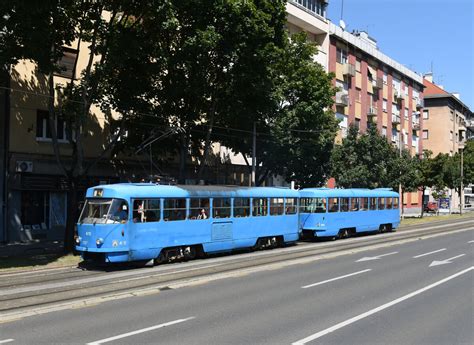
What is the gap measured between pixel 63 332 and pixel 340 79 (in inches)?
1739

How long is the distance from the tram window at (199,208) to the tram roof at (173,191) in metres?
0.21

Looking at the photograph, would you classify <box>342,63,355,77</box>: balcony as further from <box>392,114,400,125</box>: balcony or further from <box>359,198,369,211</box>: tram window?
<box>359,198,369,211</box>: tram window

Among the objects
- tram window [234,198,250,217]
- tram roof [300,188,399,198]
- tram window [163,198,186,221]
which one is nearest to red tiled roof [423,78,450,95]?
tram roof [300,188,399,198]

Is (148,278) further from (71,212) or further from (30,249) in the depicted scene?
(30,249)

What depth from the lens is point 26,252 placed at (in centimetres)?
2012

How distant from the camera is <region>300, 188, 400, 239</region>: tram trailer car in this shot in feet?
84.4

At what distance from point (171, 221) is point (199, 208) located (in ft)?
5.20

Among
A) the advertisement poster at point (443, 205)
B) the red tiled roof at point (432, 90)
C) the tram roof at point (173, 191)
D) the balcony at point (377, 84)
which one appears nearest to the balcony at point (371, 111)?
the balcony at point (377, 84)

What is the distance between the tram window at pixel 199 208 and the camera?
1803 cm

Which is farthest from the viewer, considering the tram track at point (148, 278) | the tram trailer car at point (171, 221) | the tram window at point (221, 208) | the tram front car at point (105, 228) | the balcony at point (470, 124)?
the balcony at point (470, 124)

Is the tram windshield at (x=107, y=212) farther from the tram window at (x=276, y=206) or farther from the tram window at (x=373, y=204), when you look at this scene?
the tram window at (x=373, y=204)

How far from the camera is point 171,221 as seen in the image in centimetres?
1705

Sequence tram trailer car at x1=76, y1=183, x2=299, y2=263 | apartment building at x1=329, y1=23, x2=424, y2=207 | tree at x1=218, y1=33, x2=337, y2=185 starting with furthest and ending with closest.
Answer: apartment building at x1=329, y1=23, x2=424, y2=207 → tree at x1=218, y1=33, x2=337, y2=185 → tram trailer car at x1=76, y1=183, x2=299, y2=263

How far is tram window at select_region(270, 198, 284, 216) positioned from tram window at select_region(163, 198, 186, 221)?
5.25 metres
